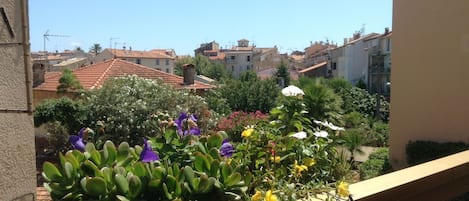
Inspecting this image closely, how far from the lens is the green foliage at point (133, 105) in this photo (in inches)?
418

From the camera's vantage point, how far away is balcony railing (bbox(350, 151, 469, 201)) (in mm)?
1428

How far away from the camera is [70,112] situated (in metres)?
12.5

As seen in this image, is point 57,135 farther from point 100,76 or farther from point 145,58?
point 145,58

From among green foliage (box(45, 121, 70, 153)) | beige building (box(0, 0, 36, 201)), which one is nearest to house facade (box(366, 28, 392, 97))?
green foliage (box(45, 121, 70, 153))

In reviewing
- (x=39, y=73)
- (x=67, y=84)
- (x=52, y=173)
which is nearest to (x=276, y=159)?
(x=52, y=173)

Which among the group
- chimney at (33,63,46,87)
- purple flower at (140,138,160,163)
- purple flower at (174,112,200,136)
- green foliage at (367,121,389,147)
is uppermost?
chimney at (33,63,46,87)

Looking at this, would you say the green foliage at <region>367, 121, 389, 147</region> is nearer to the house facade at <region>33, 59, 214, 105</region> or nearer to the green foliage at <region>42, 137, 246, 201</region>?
the house facade at <region>33, 59, 214, 105</region>

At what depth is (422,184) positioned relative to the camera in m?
1.66

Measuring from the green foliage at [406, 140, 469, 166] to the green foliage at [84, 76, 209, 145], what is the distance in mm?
5558

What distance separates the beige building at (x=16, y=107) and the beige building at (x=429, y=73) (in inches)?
284

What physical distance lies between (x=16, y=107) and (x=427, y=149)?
23.2 ft

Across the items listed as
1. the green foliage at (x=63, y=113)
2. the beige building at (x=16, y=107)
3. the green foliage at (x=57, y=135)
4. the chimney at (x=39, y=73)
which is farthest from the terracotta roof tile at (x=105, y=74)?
the beige building at (x=16, y=107)

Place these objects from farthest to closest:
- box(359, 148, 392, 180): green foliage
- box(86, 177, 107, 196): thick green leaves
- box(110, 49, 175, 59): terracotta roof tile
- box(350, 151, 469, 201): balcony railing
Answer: box(110, 49, 175, 59): terracotta roof tile → box(359, 148, 392, 180): green foliage → box(350, 151, 469, 201): balcony railing → box(86, 177, 107, 196): thick green leaves

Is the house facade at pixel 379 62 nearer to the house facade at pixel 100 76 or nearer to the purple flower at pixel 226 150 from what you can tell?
→ the house facade at pixel 100 76
